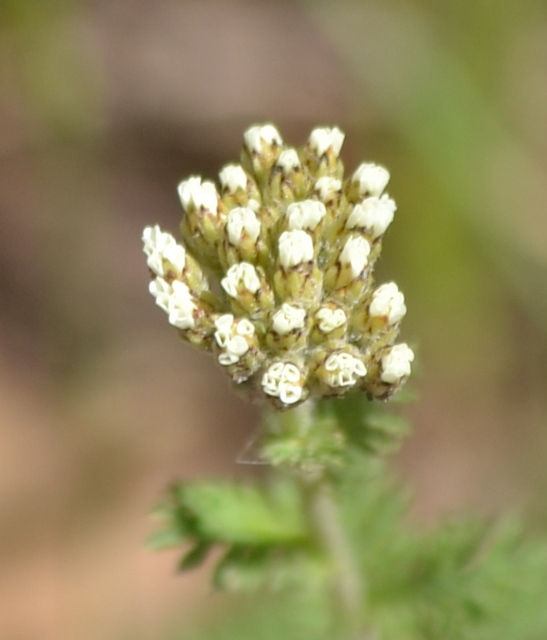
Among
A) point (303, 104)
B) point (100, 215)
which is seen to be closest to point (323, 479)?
point (100, 215)

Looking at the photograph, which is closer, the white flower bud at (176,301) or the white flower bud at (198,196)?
the white flower bud at (176,301)

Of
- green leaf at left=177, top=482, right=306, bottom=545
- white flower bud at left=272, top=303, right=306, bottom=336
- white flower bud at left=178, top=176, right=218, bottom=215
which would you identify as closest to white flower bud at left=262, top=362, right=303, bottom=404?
white flower bud at left=272, top=303, right=306, bottom=336

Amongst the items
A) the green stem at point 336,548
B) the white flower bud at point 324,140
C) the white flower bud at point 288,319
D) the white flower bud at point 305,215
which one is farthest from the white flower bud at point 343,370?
the white flower bud at point 324,140

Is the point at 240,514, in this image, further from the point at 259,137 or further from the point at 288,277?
the point at 259,137

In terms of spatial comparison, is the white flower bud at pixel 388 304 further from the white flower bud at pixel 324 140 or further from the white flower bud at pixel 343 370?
the white flower bud at pixel 324 140

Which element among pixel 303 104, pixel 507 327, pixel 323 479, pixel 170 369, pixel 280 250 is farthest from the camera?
pixel 303 104

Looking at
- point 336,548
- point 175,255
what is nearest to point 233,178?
point 175,255

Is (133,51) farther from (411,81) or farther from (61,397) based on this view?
(61,397)
